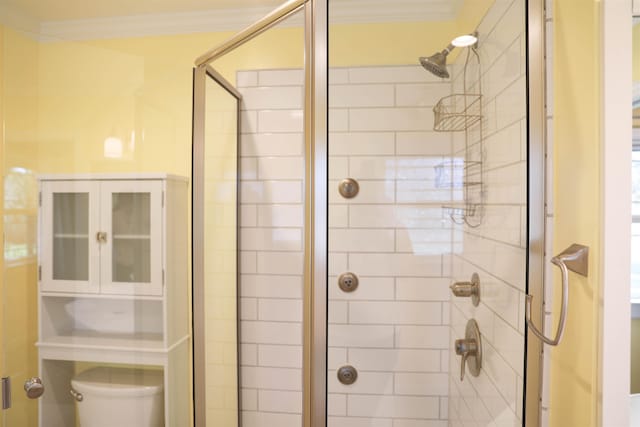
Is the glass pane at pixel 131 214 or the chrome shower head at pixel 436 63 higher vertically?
the chrome shower head at pixel 436 63

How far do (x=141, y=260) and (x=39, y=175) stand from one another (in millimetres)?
457

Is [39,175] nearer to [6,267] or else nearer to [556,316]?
[6,267]

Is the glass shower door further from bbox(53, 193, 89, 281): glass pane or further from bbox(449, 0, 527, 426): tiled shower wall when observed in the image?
bbox(449, 0, 527, 426): tiled shower wall

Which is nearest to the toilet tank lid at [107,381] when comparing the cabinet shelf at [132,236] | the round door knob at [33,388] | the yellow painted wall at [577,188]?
the round door knob at [33,388]

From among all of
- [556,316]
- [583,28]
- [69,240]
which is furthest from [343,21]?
[69,240]

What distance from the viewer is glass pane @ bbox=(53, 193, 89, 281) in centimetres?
134

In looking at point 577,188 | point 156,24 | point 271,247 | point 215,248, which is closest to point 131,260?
point 215,248

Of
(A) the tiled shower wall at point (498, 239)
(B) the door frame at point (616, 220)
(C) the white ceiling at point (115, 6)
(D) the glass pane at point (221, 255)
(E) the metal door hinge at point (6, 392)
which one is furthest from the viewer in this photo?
(C) the white ceiling at point (115, 6)

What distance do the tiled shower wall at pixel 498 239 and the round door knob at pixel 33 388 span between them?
1402 millimetres

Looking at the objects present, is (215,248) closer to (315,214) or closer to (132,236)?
(132,236)

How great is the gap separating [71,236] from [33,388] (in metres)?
0.56

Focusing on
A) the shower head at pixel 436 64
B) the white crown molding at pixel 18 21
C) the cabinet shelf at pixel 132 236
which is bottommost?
the cabinet shelf at pixel 132 236

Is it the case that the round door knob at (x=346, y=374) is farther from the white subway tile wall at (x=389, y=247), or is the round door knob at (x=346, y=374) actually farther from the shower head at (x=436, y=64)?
the shower head at (x=436, y=64)

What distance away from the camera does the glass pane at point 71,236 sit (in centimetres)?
134
